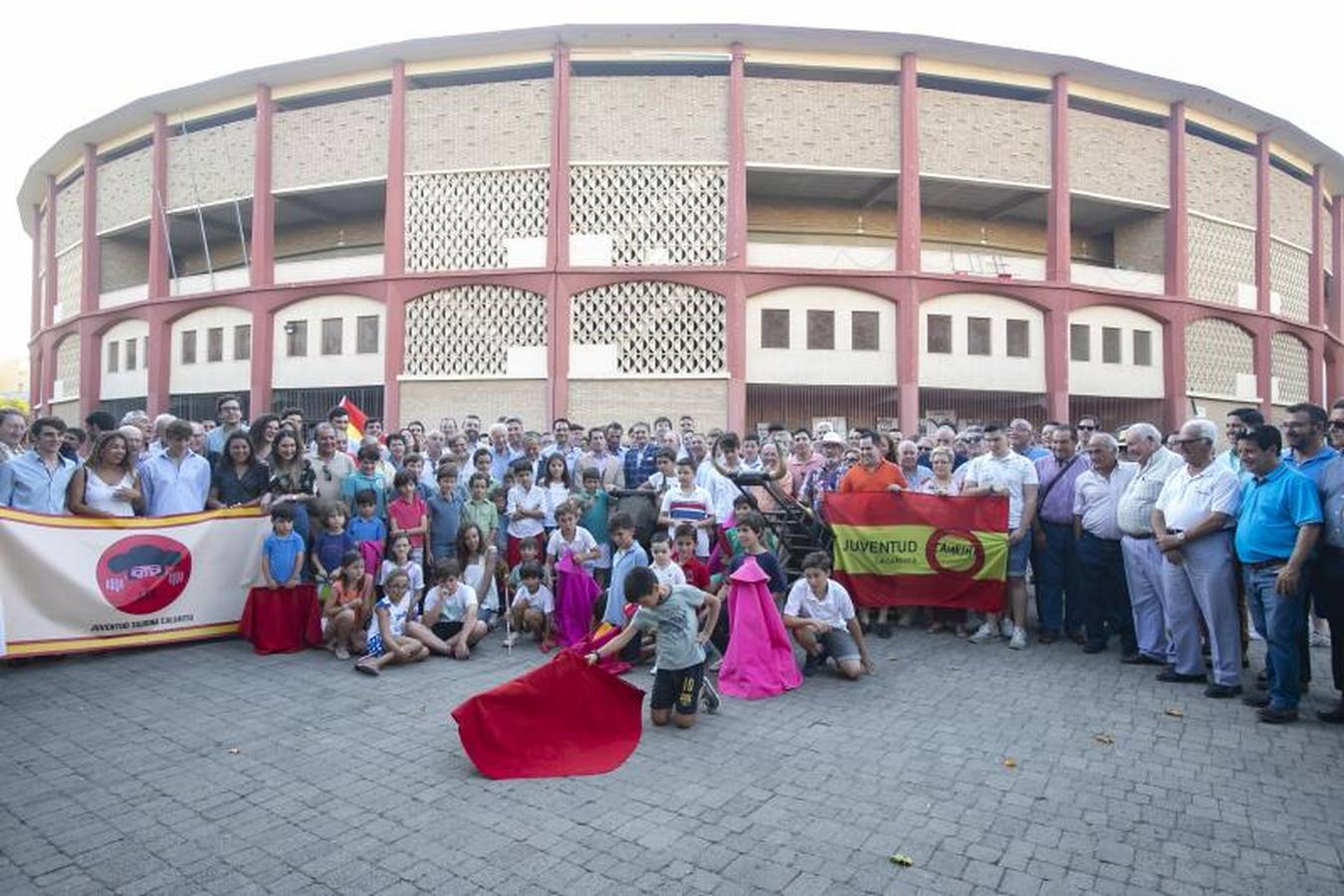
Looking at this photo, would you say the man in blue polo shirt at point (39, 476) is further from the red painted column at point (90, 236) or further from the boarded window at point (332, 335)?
the red painted column at point (90, 236)

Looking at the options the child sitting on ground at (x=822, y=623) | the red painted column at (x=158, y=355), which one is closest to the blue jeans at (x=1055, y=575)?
the child sitting on ground at (x=822, y=623)

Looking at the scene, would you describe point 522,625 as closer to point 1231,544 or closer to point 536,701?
point 536,701

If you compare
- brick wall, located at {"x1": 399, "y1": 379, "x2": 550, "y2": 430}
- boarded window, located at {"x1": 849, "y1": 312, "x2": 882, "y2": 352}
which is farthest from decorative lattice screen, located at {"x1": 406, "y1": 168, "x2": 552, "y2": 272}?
boarded window, located at {"x1": 849, "y1": 312, "x2": 882, "y2": 352}

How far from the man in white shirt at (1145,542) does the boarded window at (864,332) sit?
15.2 meters

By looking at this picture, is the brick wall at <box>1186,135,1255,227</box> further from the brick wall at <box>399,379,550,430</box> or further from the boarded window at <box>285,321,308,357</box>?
the boarded window at <box>285,321,308,357</box>

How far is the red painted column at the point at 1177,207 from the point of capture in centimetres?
2247

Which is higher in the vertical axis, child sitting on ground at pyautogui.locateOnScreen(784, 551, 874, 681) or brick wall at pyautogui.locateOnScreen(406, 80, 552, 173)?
brick wall at pyautogui.locateOnScreen(406, 80, 552, 173)

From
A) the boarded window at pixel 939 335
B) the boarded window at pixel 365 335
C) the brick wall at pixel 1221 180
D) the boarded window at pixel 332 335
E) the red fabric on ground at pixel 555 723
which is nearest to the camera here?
the red fabric on ground at pixel 555 723

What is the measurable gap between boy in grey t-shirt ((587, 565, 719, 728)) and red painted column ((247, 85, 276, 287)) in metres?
21.5

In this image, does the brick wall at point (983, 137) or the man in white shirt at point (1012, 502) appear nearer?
the man in white shirt at point (1012, 502)

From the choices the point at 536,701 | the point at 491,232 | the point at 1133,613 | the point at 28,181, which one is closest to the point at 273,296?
the point at 491,232

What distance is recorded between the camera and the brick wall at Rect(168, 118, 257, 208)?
22594 millimetres

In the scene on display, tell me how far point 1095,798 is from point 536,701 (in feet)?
10.2

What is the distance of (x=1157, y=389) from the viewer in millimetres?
23125
